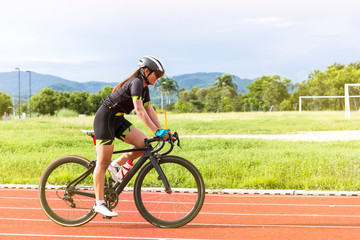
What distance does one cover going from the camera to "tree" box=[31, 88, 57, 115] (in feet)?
362

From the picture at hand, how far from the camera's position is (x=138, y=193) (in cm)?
510

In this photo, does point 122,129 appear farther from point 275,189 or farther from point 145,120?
point 275,189

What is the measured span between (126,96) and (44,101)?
10985 cm

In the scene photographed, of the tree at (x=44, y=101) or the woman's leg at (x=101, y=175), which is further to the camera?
the tree at (x=44, y=101)

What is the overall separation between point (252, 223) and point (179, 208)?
84cm

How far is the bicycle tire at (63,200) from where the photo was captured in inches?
210

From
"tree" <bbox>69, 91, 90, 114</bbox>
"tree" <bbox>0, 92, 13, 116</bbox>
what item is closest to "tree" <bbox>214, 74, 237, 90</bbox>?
"tree" <bbox>69, 91, 90, 114</bbox>

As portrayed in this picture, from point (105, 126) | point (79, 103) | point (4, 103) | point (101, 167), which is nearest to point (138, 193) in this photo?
point (101, 167)

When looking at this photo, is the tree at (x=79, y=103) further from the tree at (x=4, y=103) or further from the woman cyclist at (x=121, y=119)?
the woman cyclist at (x=121, y=119)

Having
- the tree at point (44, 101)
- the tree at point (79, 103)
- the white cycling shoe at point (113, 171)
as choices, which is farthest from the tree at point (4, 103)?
the white cycling shoe at point (113, 171)

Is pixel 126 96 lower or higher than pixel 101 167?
higher

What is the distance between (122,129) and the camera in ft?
16.9

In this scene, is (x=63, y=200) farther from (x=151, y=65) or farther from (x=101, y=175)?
(x=151, y=65)

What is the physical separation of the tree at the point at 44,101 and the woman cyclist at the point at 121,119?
108 metres
